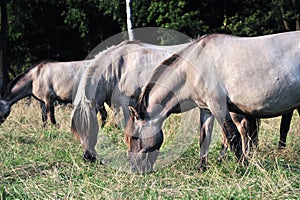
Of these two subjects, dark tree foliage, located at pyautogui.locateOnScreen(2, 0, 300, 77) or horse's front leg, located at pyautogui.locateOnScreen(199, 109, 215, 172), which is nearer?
horse's front leg, located at pyautogui.locateOnScreen(199, 109, 215, 172)

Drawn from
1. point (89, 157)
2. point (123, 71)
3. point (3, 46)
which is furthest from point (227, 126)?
point (3, 46)

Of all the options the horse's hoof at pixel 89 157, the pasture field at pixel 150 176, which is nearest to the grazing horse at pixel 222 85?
the pasture field at pixel 150 176

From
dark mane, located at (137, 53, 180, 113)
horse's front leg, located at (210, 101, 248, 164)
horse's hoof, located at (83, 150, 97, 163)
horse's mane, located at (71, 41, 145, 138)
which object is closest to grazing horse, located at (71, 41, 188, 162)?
horse's mane, located at (71, 41, 145, 138)

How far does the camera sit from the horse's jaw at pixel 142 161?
5055 millimetres

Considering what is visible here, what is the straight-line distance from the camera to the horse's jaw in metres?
5.06

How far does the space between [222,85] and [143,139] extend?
1074 millimetres

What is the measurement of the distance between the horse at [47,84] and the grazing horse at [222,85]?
4822 mm

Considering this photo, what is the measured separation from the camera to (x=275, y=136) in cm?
700

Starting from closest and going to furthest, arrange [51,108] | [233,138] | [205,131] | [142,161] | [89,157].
Result: [142,161]
[233,138]
[205,131]
[89,157]
[51,108]

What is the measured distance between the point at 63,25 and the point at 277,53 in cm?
1773

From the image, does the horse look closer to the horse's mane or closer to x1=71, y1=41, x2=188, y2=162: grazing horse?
x1=71, y1=41, x2=188, y2=162: grazing horse

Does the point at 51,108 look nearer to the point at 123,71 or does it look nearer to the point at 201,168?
the point at 123,71

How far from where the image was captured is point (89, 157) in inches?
230

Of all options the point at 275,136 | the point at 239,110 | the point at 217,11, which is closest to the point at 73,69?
the point at 275,136
